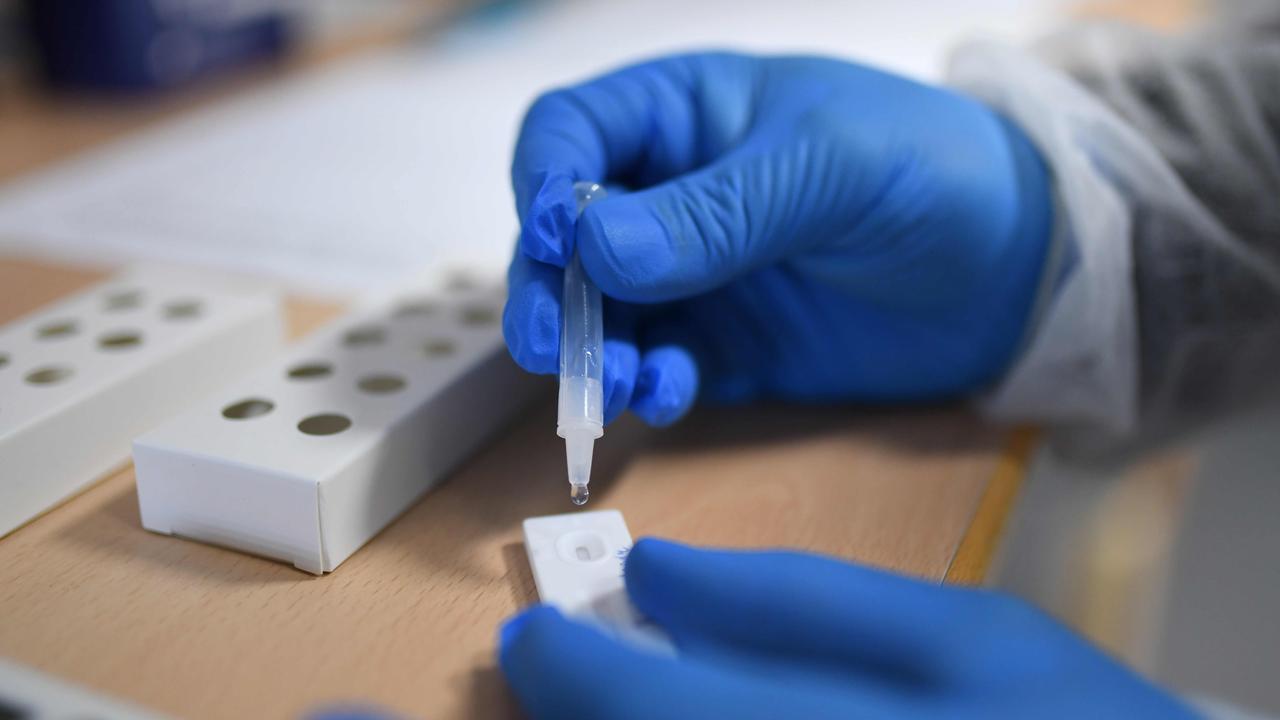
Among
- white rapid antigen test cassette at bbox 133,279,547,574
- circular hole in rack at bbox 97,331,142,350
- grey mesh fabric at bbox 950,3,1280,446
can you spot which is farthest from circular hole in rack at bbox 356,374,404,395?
grey mesh fabric at bbox 950,3,1280,446

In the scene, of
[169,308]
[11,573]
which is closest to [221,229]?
[169,308]

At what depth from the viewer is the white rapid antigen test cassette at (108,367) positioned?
16.7 inches

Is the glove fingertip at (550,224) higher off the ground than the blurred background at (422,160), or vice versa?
the glove fingertip at (550,224)

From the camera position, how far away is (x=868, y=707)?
281 millimetres

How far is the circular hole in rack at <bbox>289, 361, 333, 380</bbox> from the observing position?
1.55 feet

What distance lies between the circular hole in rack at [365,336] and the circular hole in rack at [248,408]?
6 centimetres

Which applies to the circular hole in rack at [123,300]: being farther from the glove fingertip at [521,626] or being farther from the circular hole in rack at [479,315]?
the glove fingertip at [521,626]

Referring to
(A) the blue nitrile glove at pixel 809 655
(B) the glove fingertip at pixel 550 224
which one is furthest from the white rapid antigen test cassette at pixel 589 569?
(B) the glove fingertip at pixel 550 224

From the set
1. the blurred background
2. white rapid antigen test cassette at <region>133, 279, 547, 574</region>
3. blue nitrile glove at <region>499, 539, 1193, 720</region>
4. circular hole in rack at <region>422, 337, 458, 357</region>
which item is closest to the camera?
blue nitrile glove at <region>499, 539, 1193, 720</region>

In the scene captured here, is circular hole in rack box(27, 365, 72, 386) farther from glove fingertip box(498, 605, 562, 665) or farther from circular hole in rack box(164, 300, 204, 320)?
glove fingertip box(498, 605, 562, 665)

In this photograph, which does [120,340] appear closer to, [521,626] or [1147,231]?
[521,626]

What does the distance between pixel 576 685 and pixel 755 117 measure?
1.07 feet

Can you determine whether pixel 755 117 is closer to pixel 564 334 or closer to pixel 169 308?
pixel 564 334

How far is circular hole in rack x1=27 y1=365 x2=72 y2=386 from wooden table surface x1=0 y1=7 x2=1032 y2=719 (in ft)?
0.17
